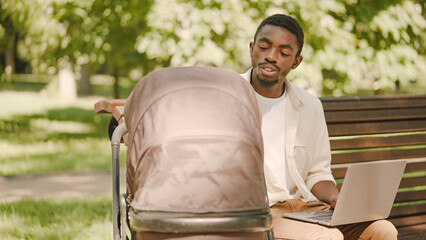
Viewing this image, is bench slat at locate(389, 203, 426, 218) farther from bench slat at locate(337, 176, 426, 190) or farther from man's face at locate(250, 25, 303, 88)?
man's face at locate(250, 25, 303, 88)

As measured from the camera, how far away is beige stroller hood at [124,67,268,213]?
248 centimetres

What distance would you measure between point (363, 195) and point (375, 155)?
1416 mm

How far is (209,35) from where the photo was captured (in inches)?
385

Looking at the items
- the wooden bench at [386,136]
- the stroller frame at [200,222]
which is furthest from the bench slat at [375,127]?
the stroller frame at [200,222]

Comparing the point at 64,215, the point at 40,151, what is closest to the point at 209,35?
the point at 40,151

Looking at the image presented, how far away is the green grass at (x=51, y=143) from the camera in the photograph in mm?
9609

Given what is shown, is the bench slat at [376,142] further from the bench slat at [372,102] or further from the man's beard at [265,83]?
the man's beard at [265,83]

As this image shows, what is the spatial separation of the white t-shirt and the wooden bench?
2.36ft

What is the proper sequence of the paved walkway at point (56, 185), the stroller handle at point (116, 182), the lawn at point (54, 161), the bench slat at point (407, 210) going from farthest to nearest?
the paved walkway at point (56, 185) < the lawn at point (54, 161) < the bench slat at point (407, 210) < the stroller handle at point (116, 182)

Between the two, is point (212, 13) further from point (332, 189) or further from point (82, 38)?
point (332, 189)

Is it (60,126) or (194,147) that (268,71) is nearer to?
(194,147)

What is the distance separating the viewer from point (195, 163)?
2506 millimetres

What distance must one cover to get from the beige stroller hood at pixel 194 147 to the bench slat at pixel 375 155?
1.76m

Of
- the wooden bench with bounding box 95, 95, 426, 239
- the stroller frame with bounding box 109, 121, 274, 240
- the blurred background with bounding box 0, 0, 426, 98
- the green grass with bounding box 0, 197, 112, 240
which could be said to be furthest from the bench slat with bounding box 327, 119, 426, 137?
the blurred background with bounding box 0, 0, 426, 98
